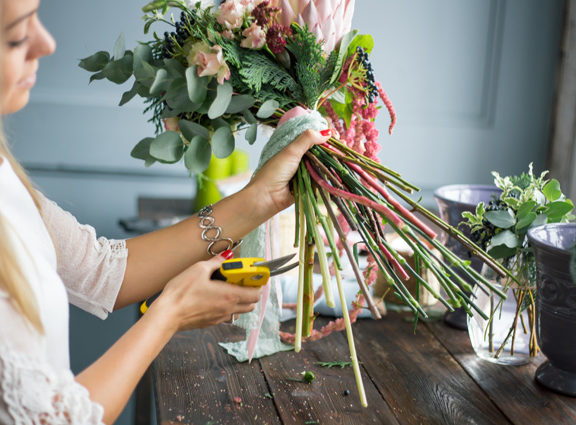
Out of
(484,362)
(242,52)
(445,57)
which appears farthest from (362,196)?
(445,57)

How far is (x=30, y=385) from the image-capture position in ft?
1.97

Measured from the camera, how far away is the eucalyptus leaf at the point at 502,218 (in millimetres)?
907

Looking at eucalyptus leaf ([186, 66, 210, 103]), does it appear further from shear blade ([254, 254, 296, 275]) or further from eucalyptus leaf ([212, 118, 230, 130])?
shear blade ([254, 254, 296, 275])

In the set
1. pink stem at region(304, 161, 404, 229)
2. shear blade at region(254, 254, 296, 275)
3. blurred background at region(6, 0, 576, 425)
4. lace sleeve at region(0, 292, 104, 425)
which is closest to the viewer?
lace sleeve at region(0, 292, 104, 425)

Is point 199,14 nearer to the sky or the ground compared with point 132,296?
nearer to the sky

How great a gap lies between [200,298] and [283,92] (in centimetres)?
34

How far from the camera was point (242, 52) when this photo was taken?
34.7 inches

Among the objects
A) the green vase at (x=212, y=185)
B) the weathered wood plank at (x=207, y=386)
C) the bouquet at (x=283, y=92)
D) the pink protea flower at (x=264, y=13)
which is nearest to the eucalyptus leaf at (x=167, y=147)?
the bouquet at (x=283, y=92)

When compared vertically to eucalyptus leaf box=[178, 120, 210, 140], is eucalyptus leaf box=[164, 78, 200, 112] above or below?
above

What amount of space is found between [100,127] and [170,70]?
1182mm

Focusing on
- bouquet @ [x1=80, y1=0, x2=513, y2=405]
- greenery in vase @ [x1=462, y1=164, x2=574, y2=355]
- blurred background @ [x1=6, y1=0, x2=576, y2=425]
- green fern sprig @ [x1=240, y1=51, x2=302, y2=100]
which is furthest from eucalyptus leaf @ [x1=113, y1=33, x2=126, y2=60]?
blurred background @ [x1=6, y1=0, x2=576, y2=425]

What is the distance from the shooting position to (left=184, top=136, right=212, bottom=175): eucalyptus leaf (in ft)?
2.98

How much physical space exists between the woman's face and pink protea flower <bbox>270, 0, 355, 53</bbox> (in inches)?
13.7

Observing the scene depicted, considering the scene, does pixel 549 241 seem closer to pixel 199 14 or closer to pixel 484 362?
pixel 484 362
